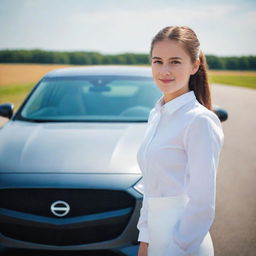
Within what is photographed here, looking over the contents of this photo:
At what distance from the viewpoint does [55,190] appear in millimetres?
2824

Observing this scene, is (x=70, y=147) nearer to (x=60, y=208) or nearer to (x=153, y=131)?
(x=60, y=208)

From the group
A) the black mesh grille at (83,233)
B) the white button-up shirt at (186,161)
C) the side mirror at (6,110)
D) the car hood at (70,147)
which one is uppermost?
the white button-up shirt at (186,161)

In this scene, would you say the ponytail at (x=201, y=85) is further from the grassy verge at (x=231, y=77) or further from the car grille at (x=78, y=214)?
the grassy verge at (x=231, y=77)

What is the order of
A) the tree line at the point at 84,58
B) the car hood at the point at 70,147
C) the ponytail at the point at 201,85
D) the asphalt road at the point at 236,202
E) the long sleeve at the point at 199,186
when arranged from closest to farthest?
1. the long sleeve at the point at 199,186
2. the ponytail at the point at 201,85
3. the car hood at the point at 70,147
4. the asphalt road at the point at 236,202
5. the tree line at the point at 84,58

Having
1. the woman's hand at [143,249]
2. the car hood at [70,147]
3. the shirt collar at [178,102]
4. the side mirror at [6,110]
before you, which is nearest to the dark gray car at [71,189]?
the car hood at [70,147]

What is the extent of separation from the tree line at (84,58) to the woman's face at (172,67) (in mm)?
43692

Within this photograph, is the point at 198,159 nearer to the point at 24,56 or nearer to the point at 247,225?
the point at 247,225

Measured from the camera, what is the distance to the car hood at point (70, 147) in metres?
3.00

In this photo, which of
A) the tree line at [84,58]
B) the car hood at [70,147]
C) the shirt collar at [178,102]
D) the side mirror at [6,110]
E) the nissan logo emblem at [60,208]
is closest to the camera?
the shirt collar at [178,102]

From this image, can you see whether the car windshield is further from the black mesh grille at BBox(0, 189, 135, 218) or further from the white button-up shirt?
the white button-up shirt

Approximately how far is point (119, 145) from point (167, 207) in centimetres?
174

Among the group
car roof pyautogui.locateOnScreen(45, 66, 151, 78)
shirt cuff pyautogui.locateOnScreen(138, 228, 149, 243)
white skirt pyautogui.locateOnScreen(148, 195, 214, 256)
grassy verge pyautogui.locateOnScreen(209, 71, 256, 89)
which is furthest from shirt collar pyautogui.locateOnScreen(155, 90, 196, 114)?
grassy verge pyautogui.locateOnScreen(209, 71, 256, 89)

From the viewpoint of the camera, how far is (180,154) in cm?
157

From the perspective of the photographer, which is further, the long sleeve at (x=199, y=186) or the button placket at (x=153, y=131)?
the button placket at (x=153, y=131)
